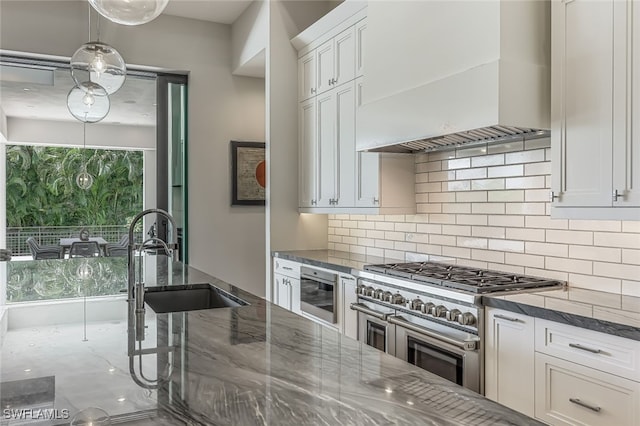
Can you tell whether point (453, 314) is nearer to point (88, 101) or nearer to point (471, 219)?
point (471, 219)

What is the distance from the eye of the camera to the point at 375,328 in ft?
9.53

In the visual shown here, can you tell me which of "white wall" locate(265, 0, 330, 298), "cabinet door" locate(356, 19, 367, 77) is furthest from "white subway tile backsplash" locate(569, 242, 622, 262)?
"white wall" locate(265, 0, 330, 298)

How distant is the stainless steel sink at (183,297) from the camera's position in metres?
2.40

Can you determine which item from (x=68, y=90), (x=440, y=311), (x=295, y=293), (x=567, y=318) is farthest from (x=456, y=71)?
(x=68, y=90)

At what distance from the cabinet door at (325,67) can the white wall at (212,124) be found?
1.45m

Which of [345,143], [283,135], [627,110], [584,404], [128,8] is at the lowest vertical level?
[584,404]

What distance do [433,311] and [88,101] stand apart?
253 centimetres

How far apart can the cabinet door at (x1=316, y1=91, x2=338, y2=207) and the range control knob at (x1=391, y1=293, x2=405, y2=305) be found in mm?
1331

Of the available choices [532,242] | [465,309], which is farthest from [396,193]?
[465,309]

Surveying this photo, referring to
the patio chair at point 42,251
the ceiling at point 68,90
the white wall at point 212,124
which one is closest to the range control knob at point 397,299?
the white wall at point 212,124

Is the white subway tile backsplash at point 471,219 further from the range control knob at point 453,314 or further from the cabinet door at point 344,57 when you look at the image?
the cabinet door at point 344,57

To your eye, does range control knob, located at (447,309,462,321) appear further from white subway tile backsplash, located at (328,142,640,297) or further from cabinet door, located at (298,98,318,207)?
cabinet door, located at (298,98,318,207)

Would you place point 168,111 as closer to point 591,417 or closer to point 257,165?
point 257,165

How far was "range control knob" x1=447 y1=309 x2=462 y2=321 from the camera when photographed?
2295 mm
